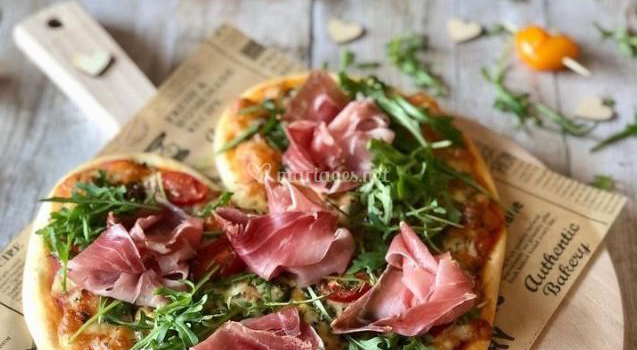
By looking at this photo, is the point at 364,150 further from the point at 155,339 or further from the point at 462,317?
the point at 155,339

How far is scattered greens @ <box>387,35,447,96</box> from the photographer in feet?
14.5

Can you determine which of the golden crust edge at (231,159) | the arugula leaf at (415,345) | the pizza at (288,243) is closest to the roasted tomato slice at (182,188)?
the pizza at (288,243)

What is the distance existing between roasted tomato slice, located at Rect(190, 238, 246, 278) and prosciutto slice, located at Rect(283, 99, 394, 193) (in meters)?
0.44

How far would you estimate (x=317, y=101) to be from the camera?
3.52 m

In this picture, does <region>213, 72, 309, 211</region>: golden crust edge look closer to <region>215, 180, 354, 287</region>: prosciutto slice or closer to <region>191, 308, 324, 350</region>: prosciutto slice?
<region>215, 180, 354, 287</region>: prosciutto slice

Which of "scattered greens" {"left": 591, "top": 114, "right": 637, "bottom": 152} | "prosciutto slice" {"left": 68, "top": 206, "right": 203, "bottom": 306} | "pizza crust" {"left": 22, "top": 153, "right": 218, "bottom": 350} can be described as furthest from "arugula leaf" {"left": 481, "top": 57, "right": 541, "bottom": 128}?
"pizza crust" {"left": 22, "top": 153, "right": 218, "bottom": 350}

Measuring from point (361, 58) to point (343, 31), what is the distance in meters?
0.21

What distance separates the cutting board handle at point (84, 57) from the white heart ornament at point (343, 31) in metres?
1.21

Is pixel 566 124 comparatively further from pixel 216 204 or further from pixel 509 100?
pixel 216 204

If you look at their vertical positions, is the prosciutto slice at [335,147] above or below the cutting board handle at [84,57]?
below

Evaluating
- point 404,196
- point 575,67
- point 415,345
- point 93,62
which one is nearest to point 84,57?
point 93,62

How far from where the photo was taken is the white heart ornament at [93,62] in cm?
400

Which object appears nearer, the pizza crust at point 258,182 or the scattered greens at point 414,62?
the pizza crust at point 258,182

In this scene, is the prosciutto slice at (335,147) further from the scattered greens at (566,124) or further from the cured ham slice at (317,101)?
the scattered greens at (566,124)
